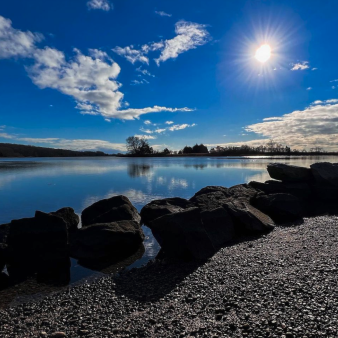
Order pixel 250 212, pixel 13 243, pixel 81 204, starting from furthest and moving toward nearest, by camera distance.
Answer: pixel 81 204 < pixel 250 212 < pixel 13 243

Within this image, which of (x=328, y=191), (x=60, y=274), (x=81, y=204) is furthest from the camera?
(x=328, y=191)

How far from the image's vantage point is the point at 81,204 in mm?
16422

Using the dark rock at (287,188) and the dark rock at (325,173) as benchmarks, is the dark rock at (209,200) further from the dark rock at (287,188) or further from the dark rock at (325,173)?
the dark rock at (325,173)

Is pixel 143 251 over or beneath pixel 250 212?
beneath

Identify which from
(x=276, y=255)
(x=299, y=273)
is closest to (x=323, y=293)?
(x=299, y=273)

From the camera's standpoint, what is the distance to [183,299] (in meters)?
5.21

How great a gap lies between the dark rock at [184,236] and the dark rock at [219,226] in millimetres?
1240

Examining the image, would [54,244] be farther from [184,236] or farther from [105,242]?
[184,236]

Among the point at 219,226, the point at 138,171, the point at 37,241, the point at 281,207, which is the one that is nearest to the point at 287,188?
the point at 281,207

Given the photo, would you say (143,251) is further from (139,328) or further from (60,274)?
(139,328)

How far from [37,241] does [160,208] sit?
5.90 metres

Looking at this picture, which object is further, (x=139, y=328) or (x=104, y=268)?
(x=104, y=268)

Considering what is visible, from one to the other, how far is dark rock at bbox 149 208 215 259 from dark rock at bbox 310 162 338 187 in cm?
1641

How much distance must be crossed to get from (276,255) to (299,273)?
1.47 meters
